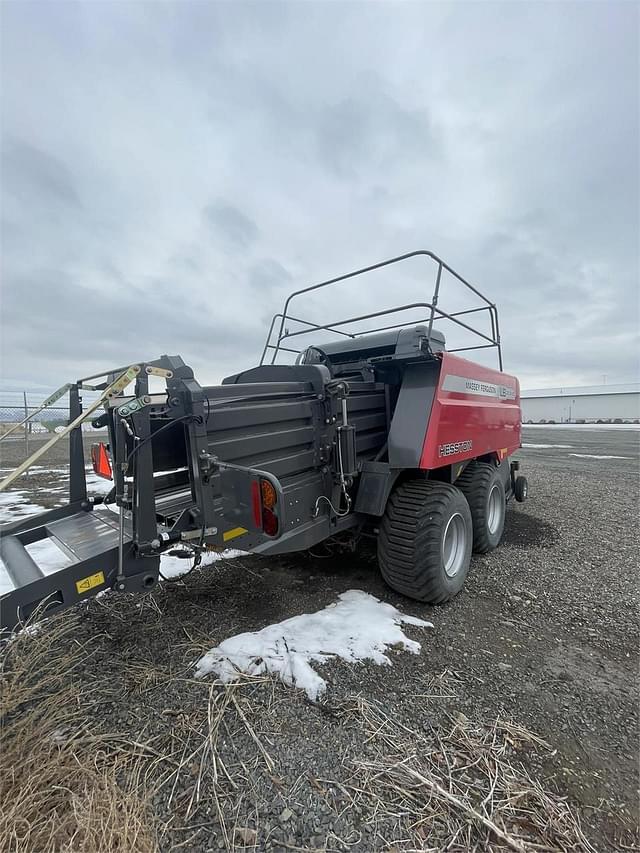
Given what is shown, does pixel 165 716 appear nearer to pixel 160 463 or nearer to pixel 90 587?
pixel 90 587

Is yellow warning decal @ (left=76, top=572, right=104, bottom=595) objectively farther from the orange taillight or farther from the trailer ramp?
the orange taillight

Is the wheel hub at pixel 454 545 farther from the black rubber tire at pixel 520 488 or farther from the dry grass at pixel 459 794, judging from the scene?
the black rubber tire at pixel 520 488

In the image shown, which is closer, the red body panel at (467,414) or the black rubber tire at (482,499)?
the red body panel at (467,414)

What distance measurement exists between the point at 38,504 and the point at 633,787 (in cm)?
743

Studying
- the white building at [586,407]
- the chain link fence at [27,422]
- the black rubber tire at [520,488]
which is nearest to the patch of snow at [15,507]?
the chain link fence at [27,422]

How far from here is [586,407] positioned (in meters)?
48.1

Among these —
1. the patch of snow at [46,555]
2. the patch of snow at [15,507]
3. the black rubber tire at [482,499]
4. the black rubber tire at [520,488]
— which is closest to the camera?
the patch of snow at [46,555]

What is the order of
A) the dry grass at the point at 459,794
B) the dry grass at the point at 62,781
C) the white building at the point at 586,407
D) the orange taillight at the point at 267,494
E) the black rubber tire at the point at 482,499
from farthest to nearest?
1. the white building at the point at 586,407
2. the black rubber tire at the point at 482,499
3. the orange taillight at the point at 267,494
4. the dry grass at the point at 459,794
5. the dry grass at the point at 62,781

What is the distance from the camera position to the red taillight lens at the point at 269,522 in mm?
2209

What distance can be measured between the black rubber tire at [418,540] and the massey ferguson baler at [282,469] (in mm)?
11

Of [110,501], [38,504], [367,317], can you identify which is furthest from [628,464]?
[38,504]

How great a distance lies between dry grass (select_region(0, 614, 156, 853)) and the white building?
174ft

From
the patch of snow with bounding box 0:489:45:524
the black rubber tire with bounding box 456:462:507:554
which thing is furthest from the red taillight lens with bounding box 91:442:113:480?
the black rubber tire with bounding box 456:462:507:554

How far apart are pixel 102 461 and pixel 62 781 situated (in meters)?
1.95
